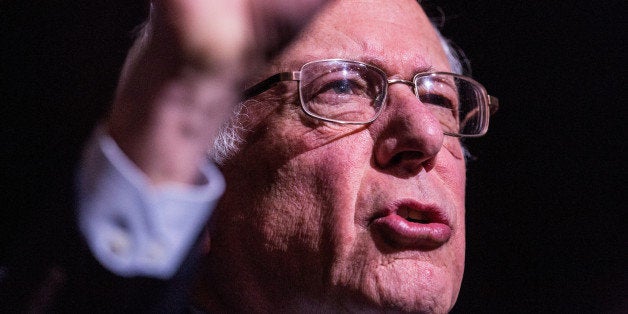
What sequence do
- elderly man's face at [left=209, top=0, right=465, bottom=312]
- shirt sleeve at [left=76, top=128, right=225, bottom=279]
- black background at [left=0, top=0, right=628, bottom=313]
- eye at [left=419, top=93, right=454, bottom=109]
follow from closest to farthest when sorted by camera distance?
shirt sleeve at [left=76, top=128, right=225, bottom=279], elderly man's face at [left=209, top=0, right=465, bottom=312], eye at [left=419, top=93, right=454, bottom=109], black background at [left=0, top=0, right=628, bottom=313]

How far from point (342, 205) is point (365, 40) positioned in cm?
40

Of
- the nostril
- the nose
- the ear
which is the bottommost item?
the ear

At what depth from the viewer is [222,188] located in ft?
3.84

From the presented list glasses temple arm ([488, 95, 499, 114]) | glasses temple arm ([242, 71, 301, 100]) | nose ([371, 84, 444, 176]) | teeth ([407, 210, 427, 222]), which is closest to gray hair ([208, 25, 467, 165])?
glasses temple arm ([242, 71, 301, 100])

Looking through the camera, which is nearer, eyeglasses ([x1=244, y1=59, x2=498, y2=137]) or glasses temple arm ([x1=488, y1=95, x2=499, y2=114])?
eyeglasses ([x1=244, y1=59, x2=498, y2=137])

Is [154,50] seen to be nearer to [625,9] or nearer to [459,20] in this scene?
[459,20]

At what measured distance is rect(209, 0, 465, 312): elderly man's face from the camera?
1047 millimetres

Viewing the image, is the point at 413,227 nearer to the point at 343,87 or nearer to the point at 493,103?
the point at 343,87

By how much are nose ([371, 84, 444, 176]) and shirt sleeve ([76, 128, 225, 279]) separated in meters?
0.36

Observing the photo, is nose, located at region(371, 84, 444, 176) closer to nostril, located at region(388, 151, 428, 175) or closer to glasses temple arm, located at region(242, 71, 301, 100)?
nostril, located at region(388, 151, 428, 175)

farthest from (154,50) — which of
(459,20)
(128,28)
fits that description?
(459,20)

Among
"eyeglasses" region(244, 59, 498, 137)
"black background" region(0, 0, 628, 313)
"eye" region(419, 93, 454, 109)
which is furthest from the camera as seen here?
"black background" region(0, 0, 628, 313)

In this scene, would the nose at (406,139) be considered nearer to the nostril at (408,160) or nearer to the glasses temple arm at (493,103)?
the nostril at (408,160)

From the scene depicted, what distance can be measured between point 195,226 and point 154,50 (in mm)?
636
